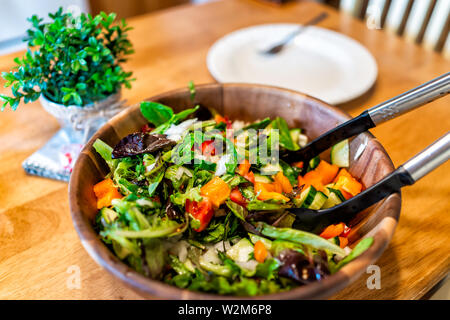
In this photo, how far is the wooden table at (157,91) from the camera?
99 centimetres

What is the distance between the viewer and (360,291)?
968 mm

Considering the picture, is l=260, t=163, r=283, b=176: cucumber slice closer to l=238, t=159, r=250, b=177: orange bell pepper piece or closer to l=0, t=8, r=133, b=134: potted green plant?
l=238, t=159, r=250, b=177: orange bell pepper piece

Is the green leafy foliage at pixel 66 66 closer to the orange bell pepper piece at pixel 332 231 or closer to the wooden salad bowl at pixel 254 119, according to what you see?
the wooden salad bowl at pixel 254 119

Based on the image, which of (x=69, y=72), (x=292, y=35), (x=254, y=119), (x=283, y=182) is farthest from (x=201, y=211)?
(x=292, y=35)

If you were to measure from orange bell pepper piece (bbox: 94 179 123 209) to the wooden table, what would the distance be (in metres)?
0.20

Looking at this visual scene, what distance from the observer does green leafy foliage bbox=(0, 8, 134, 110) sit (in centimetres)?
118

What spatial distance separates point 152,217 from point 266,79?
111 cm

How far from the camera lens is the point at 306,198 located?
3.34 ft

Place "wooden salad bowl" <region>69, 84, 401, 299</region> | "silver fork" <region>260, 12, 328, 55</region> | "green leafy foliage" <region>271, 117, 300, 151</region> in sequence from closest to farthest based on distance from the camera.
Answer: "wooden salad bowl" <region>69, 84, 401, 299</region> < "green leafy foliage" <region>271, 117, 300, 151</region> < "silver fork" <region>260, 12, 328, 55</region>

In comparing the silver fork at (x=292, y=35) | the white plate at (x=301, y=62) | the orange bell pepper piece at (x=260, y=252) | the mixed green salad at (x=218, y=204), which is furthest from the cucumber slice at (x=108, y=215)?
the silver fork at (x=292, y=35)

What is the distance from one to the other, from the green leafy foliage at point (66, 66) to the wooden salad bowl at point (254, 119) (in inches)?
9.2

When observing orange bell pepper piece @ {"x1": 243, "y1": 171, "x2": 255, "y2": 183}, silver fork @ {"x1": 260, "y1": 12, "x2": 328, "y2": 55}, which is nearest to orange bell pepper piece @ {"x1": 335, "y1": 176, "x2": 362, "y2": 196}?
orange bell pepper piece @ {"x1": 243, "y1": 171, "x2": 255, "y2": 183}
